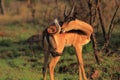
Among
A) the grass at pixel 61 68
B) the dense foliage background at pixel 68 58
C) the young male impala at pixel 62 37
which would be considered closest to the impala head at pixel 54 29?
the young male impala at pixel 62 37

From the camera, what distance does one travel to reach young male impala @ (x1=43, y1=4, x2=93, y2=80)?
6.66 m

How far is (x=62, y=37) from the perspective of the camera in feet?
22.2

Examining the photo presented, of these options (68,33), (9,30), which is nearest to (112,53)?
(68,33)

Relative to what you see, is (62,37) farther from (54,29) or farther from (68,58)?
(68,58)

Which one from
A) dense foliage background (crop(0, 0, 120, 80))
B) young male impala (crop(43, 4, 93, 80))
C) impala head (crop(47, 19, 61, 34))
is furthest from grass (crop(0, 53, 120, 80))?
impala head (crop(47, 19, 61, 34))

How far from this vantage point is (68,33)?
6.87 m

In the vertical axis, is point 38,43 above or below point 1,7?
above

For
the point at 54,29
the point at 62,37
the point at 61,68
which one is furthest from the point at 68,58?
the point at 54,29

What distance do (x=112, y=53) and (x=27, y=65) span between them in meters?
2.32

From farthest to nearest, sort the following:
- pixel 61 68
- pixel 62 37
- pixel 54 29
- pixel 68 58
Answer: pixel 68 58 → pixel 61 68 → pixel 62 37 → pixel 54 29

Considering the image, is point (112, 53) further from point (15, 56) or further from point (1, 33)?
point (1, 33)

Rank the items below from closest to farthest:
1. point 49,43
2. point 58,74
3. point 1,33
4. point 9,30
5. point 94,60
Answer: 1. point 49,43
2. point 58,74
3. point 94,60
4. point 1,33
5. point 9,30

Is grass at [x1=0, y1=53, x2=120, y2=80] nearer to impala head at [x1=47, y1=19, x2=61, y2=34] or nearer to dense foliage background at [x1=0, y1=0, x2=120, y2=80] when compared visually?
dense foliage background at [x1=0, y1=0, x2=120, y2=80]

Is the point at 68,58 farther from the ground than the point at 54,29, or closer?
closer
